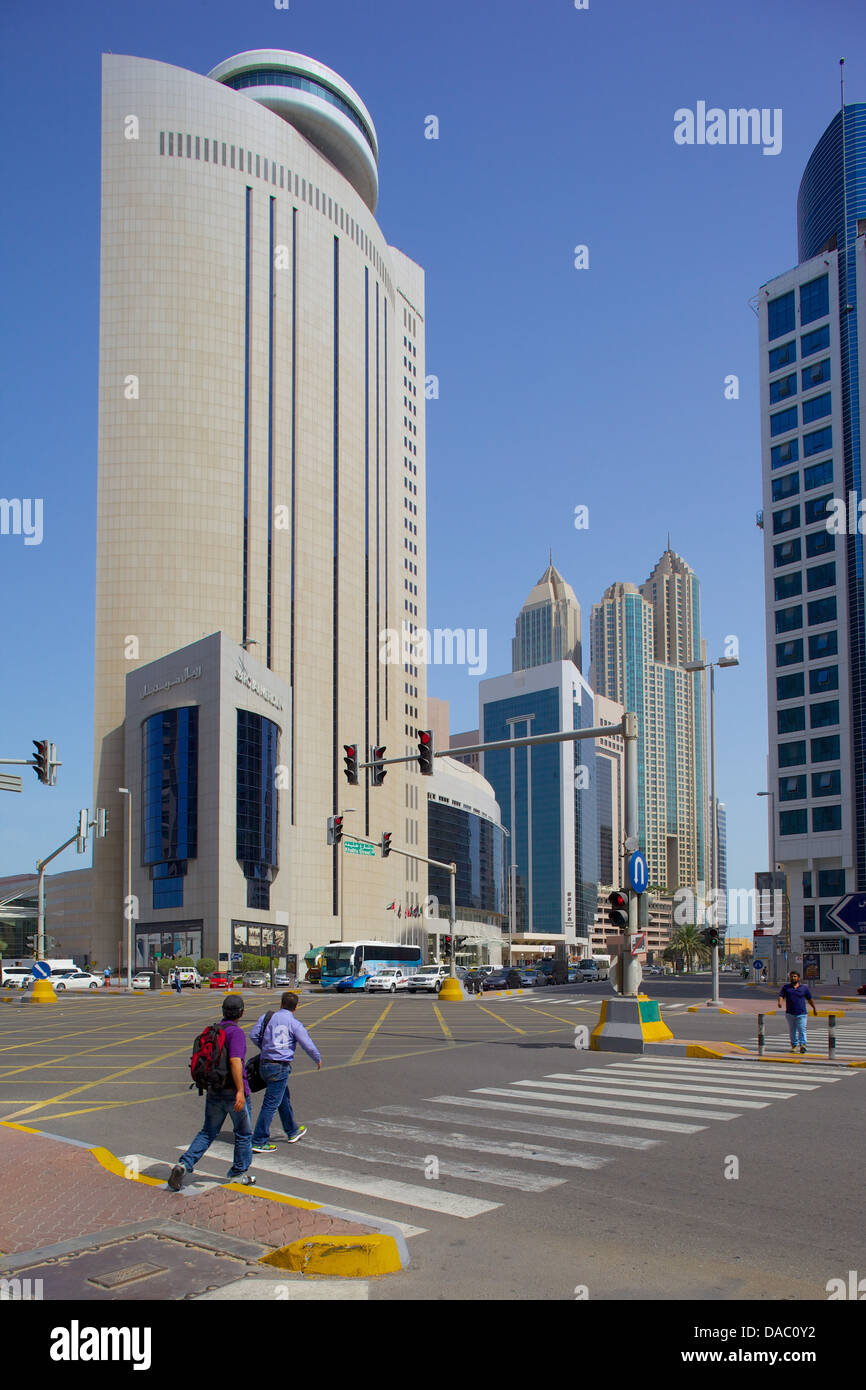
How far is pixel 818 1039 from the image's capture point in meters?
24.8

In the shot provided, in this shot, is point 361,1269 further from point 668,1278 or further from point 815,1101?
point 815,1101

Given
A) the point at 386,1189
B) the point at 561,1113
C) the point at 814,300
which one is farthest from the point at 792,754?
the point at 386,1189

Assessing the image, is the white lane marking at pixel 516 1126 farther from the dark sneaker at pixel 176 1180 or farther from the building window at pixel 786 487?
the building window at pixel 786 487

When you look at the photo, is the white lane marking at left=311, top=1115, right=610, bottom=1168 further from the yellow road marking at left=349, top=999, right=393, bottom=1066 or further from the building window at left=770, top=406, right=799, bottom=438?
the building window at left=770, top=406, right=799, bottom=438

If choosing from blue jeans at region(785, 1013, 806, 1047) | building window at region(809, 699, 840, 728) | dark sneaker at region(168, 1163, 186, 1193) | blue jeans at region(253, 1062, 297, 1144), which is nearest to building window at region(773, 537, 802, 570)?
building window at region(809, 699, 840, 728)

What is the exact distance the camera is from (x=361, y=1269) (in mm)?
7062

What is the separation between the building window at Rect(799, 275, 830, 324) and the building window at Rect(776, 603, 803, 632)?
22991 millimetres

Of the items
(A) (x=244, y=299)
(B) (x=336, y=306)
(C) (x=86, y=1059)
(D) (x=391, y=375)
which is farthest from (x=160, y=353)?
(C) (x=86, y=1059)

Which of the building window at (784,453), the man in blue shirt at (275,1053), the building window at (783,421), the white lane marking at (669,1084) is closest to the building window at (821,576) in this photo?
the building window at (784,453)

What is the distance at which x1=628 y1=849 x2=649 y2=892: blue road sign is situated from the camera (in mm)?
20859

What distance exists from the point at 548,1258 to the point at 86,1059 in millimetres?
16298

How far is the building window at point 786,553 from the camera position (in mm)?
84312

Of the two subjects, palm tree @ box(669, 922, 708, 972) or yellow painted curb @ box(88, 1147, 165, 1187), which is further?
palm tree @ box(669, 922, 708, 972)
